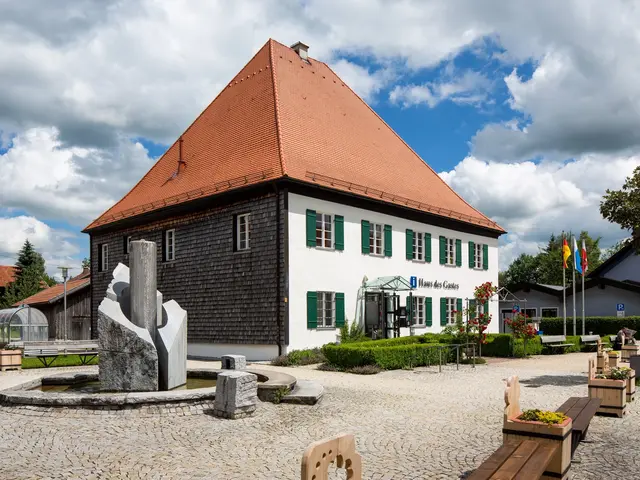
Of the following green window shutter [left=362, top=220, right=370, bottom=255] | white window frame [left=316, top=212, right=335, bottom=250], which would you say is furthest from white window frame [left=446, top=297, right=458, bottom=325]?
white window frame [left=316, top=212, right=335, bottom=250]

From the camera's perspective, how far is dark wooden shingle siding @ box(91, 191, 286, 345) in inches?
829

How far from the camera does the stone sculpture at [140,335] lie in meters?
10.3

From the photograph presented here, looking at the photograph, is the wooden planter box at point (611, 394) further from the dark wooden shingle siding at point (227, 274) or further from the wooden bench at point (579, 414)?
the dark wooden shingle siding at point (227, 274)

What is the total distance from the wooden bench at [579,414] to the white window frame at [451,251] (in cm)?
2044

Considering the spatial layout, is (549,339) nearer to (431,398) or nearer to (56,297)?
(431,398)

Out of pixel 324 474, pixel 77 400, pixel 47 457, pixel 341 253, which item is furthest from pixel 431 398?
pixel 341 253

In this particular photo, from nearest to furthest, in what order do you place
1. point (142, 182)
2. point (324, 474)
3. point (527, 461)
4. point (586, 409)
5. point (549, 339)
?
point (324, 474) < point (527, 461) < point (586, 409) < point (549, 339) < point (142, 182)

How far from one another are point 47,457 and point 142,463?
1.17 meters

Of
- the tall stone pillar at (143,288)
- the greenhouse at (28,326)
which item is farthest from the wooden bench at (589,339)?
the greenhouse at (28,326)

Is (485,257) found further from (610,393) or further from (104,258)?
(610,393)

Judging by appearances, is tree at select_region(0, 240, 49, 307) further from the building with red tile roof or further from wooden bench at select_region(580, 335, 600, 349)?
wooden bench at select_region(580, 335, 600, 349)

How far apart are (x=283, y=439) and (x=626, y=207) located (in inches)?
378

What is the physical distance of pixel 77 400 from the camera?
9.33m

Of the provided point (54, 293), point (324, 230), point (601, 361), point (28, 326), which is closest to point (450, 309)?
point (324, 230)
